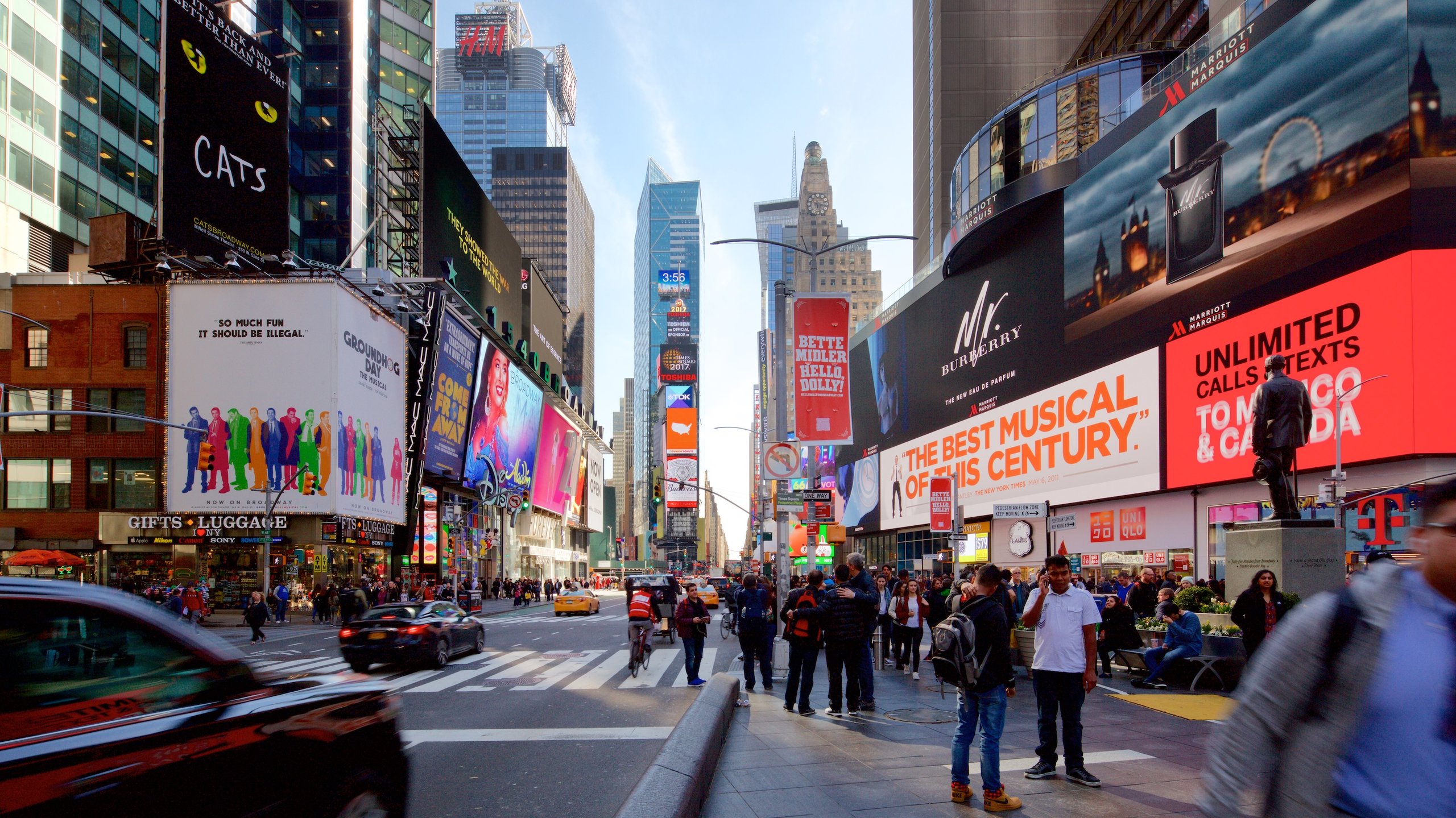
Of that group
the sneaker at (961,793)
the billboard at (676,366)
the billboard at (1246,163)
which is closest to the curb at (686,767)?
the sneaker at (961,793)

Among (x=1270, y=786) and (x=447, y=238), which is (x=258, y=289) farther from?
(x=1270, y=786)

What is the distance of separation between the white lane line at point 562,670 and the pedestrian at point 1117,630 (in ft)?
28.7

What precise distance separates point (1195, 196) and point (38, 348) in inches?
1912

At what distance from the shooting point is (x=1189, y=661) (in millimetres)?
12789

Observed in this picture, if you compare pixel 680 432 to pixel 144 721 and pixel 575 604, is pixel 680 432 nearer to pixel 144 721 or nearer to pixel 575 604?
pixel 575 604

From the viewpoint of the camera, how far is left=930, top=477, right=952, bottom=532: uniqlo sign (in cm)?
1942

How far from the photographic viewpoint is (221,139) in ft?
124

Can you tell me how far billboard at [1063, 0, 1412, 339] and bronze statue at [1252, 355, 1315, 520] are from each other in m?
15.2

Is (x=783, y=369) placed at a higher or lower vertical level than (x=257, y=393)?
lower

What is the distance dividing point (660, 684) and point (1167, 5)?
54.2 metres

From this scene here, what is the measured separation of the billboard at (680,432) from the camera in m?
151

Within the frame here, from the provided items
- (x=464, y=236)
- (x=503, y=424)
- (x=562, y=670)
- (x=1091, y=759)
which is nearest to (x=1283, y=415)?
(x=1091, y=759)

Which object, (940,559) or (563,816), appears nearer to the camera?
(563,816)

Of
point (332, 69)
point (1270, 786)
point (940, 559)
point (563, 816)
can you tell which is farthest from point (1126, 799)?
point (332, 69)
